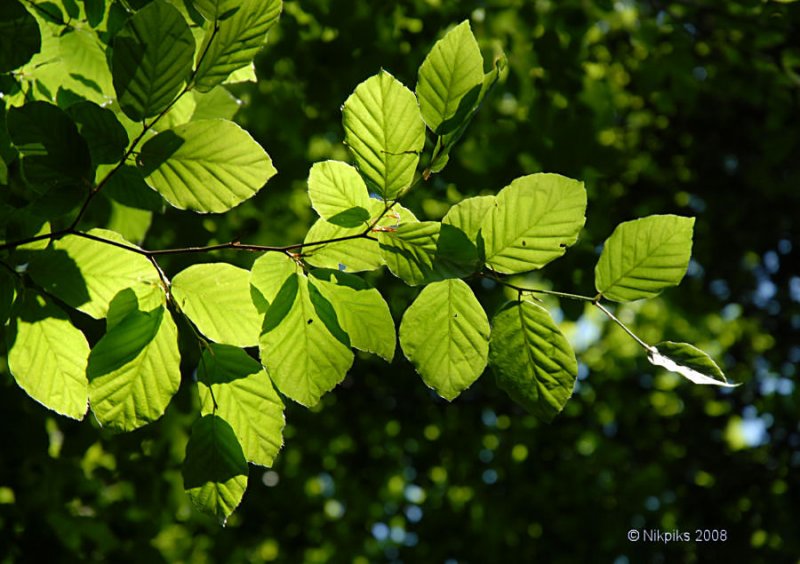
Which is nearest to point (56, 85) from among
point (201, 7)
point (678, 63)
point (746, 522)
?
point (201, 7)

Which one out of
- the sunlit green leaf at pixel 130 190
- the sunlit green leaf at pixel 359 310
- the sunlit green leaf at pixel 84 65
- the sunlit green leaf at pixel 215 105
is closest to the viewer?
the sunlit green leaf at pixel 359 310

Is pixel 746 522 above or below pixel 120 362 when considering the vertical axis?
below

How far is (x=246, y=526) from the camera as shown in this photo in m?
3.39

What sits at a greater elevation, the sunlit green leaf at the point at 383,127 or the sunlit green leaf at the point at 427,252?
the sunlit green leaf at the point at 383,127

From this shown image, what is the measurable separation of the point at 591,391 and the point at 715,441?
810mm

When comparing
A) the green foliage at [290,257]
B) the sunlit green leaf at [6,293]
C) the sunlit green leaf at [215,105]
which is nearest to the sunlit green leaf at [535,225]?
the green foliage at [290,257]

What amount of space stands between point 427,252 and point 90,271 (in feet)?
1.53

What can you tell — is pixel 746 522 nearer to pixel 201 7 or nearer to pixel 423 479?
pixel 423 479

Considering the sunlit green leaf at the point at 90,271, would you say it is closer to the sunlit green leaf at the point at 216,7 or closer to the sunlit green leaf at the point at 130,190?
the sunlit green leaf at the point at 130,190

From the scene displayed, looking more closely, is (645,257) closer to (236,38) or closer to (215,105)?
(236,38)

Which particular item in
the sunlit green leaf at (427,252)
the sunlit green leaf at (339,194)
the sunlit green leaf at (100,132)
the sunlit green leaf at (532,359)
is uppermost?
the sunlit green leaf at (100,132)

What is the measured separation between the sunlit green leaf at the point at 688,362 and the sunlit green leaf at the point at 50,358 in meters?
0.69

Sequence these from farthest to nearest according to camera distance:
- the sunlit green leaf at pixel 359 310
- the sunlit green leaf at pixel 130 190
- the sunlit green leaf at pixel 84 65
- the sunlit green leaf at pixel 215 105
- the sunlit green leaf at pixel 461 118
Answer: the sunlit green leaf at pixel 215 105 < the sunlit green leaf at pixel 84 65 < the sunlit green leaf at pixel 130 190 < the sunlit green leaf at pixel 359 310 < the sunlit green leaf at pixel 461 118

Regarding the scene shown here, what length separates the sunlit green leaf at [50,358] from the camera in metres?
0.87
